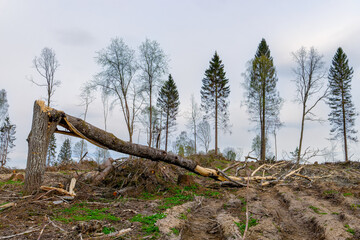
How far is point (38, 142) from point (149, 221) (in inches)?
138

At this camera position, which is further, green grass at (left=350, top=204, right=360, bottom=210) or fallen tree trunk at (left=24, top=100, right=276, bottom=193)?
fallen tree trunk at (left=24, top=100, right=276, bottom=193)

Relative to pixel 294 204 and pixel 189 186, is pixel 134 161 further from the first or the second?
pixel 294 204

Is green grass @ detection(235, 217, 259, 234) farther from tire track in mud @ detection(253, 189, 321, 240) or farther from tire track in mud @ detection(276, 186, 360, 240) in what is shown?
tire track in mud @ detection(276, 186, 360, 240)

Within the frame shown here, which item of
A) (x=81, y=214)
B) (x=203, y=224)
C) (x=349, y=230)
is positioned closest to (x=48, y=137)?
(x=81, y=214)

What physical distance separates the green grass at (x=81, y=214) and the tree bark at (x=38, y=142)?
4.15 feet

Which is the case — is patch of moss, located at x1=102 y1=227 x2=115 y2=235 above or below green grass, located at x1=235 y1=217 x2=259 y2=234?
above

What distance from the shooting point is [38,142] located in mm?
5418

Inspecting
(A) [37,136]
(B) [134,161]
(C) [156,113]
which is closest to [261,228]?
(B) [134,161]

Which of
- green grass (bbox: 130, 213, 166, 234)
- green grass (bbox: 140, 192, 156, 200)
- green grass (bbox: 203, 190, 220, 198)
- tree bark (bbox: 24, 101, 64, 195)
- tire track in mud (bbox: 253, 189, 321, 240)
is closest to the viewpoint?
green grass (bbox: 130, 213, 166, 234)

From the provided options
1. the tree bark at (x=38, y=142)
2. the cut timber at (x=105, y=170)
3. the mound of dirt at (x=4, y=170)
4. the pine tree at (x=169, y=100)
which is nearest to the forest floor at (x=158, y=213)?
the cut timber at (x=105, y=170)

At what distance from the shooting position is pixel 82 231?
3346 mm

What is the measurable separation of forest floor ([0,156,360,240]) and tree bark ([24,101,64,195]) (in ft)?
1.25

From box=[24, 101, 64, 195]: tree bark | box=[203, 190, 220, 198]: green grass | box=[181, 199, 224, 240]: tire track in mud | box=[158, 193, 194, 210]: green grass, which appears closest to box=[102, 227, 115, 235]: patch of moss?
box=[181, 199, 224, 240]: tire track in mud

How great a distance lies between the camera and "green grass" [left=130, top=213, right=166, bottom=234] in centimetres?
373
